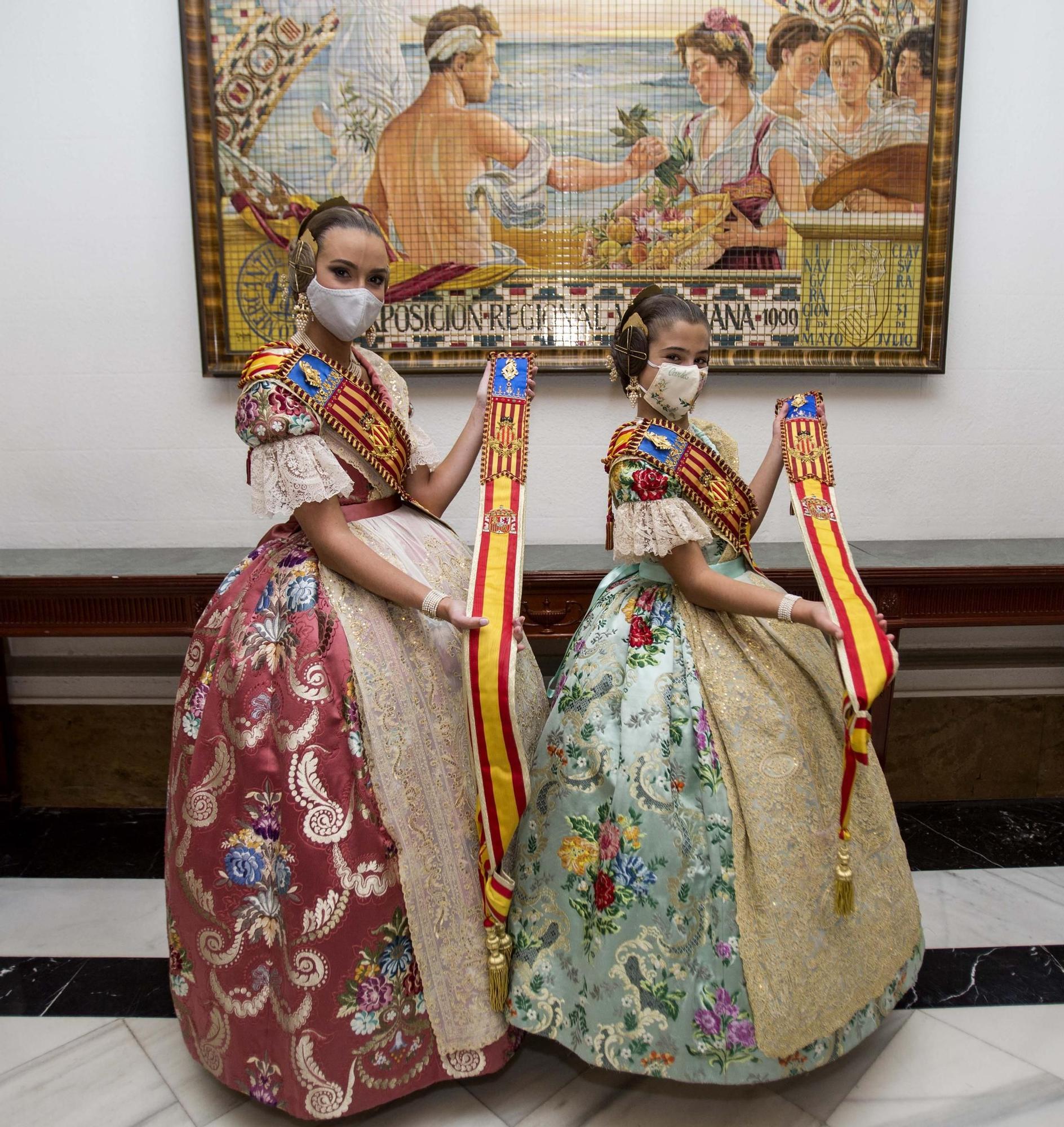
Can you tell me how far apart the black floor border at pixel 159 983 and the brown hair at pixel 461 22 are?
252 cm

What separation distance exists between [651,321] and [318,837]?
3.48ft

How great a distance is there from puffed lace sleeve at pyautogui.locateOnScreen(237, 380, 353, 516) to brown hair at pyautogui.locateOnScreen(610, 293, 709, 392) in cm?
56

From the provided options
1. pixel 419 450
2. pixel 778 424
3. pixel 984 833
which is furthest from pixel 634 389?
pixel 984 833

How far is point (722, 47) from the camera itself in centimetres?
237

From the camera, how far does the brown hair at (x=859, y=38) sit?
93.3 inches

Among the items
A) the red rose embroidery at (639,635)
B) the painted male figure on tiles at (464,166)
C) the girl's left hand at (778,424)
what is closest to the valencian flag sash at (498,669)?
the red rose embroidery at (639,635)

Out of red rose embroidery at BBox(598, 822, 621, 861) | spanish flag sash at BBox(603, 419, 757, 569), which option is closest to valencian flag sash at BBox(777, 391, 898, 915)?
spanish flag sash at BBox(603, 419, 757, 569)

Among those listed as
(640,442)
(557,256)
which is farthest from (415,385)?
(640,442)

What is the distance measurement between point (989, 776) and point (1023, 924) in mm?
763

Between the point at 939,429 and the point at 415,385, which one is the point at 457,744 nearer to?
the point at 415,385

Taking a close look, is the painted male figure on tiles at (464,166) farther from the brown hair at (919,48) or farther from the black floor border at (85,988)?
the black floor border at (85,988)

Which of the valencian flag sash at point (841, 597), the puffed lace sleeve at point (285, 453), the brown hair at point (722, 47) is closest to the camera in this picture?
the valencian flag sash at point (841, 597)

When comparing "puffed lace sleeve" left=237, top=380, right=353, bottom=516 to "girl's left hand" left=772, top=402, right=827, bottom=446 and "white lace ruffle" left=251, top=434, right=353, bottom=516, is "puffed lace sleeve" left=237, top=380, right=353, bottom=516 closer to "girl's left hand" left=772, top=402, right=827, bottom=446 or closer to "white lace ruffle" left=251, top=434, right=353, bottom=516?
"white lace ruffle" left=251, top=434, right=353, bottom=516

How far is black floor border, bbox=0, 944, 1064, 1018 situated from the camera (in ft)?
6.02
